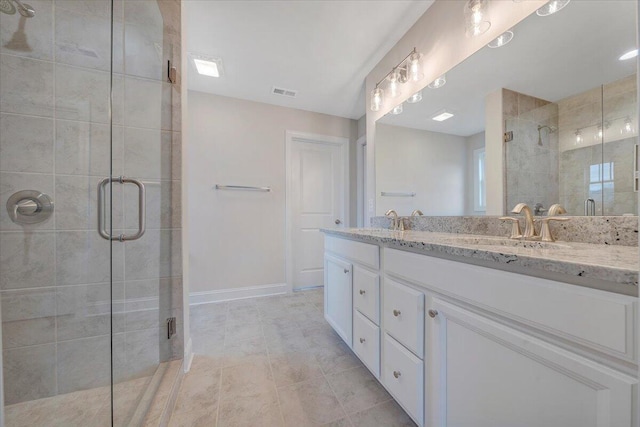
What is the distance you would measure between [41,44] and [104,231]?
0.91 metres

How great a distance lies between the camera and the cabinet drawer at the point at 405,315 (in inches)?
34.1

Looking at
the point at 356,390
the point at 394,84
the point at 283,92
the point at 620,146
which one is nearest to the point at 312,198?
the point at 283,92

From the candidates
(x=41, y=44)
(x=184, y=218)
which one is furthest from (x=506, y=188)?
(x=41, y=44)

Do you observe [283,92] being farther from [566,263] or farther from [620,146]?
[566,263]

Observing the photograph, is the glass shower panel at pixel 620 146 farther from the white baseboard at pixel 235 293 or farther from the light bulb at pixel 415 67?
the white baseboard at pixel 235 293

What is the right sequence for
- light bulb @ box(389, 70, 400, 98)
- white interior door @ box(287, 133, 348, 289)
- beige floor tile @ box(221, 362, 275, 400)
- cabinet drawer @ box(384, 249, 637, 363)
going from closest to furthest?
cabinet drawer @ box(384, 249, 637, 363)
beige floor tile @ box(221, 362, 275, 400)
light bulb @ box(389, 70, 400, 98)
white interior door @ box(287, 133, 348, 289)

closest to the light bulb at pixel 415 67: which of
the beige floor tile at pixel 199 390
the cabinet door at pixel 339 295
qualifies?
the cabinet door at pixel 339 295

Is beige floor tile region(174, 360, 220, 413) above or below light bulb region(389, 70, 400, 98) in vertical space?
below

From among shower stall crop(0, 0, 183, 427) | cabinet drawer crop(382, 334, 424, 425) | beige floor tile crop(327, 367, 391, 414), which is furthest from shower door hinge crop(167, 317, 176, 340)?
cabinet drawer crop(382, 334, 424, 425)

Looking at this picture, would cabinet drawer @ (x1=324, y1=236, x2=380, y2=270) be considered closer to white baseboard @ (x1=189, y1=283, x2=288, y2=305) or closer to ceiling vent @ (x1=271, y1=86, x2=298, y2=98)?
white baseboard @ (x1=189, y1=283, x2=288, y2=305)

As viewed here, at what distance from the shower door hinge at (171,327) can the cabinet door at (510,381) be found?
1386mm

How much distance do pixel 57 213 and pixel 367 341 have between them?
1703 millimetres

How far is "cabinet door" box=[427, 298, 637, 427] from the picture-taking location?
0.44m

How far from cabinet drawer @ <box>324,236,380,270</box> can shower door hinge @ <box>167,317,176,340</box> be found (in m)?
1.09
